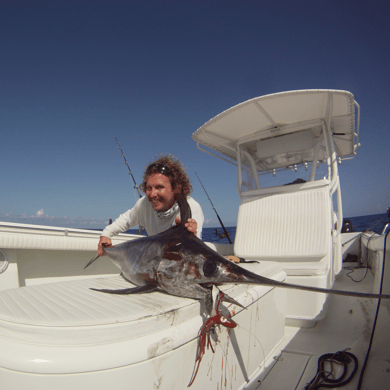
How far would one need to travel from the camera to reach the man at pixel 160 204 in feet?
6.69

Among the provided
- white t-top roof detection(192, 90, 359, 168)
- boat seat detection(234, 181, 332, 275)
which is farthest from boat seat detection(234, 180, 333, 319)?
white t-top roof detection(192, 90, 359, 168)

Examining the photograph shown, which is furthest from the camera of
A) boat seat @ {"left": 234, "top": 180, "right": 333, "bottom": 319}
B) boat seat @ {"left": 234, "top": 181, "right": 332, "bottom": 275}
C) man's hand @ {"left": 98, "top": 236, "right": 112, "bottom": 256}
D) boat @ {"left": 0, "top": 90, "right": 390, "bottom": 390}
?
boat seat @ {"left": 234, "top": 181, "right": 332, "bottom": 275}

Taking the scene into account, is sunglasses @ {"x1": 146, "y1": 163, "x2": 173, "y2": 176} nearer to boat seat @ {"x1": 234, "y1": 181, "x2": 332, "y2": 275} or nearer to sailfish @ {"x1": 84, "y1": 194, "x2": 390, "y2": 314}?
sailfish @ {"x1": 84, "y1": 194, "x2": 390, "y2": 314}

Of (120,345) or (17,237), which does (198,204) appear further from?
(17,237)

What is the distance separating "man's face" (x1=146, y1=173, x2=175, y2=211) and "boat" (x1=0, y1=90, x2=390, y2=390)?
0.64m

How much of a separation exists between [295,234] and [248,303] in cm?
178

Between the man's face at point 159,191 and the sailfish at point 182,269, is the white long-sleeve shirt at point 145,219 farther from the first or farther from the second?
the sailfish at point 182,269

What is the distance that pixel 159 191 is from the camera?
203 centimetres

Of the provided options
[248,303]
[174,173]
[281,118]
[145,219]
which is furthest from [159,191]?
[281,118]

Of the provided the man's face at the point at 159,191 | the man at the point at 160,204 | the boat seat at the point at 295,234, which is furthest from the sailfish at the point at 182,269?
the boat seat at the point at 295,234

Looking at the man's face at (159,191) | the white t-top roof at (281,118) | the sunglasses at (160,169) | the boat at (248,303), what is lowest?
the boat at (248,303)

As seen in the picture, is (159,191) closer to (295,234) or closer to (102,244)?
(102,244)

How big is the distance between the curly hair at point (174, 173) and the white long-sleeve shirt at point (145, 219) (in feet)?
0.42

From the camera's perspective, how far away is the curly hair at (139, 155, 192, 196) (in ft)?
7.00
